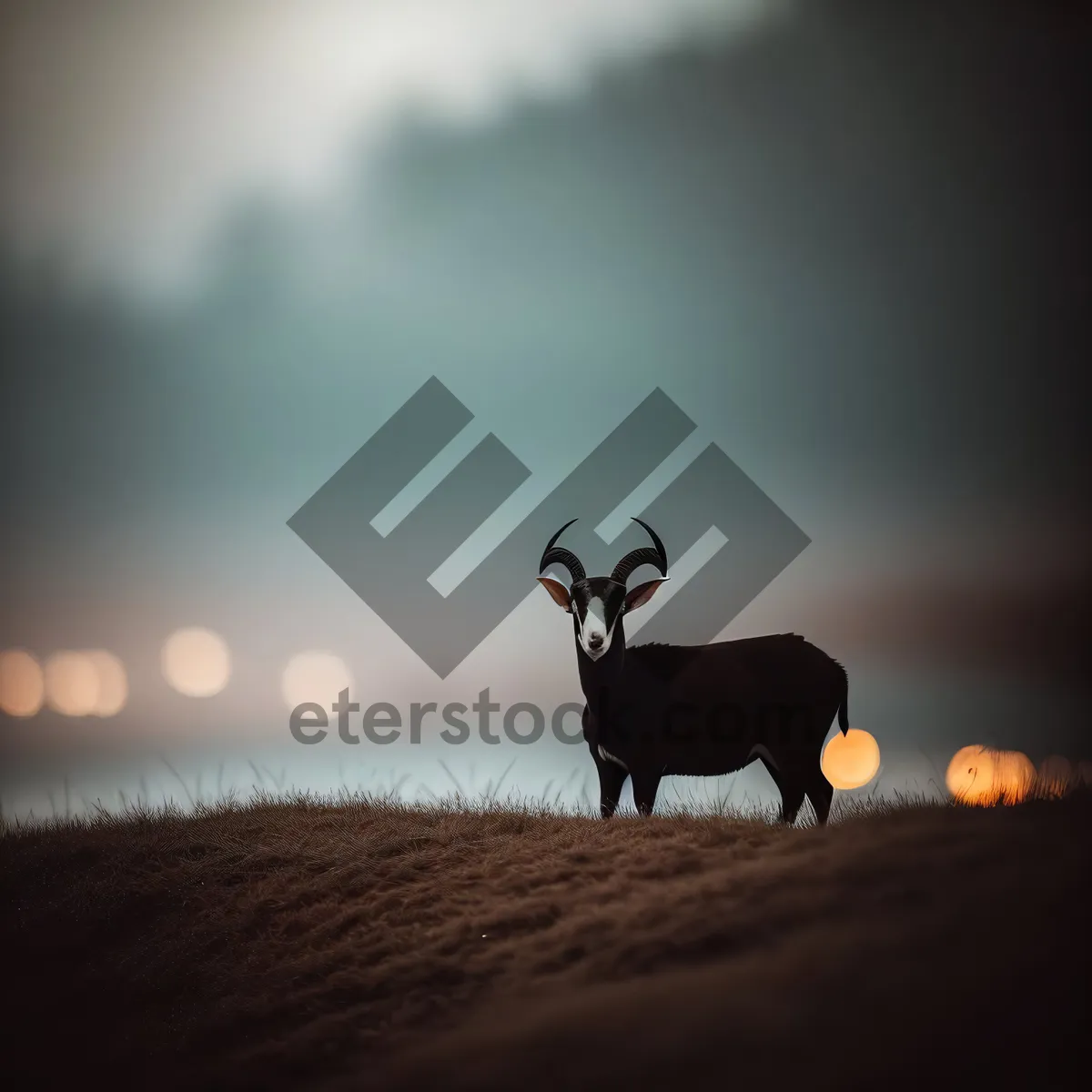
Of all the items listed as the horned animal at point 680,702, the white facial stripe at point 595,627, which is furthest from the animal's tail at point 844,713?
the white facial stripe at point 595,627

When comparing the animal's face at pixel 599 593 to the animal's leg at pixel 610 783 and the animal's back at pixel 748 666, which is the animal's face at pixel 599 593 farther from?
the animal's leg at pixel 610 783

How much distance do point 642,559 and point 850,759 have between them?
136 inches

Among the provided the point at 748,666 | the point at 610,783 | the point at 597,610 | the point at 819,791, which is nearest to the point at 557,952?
the point at 610,783

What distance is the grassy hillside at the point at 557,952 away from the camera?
3.97 m

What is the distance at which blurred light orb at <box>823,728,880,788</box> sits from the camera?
1023 cm

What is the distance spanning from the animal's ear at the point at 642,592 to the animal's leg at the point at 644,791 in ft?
6.07

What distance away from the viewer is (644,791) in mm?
9555

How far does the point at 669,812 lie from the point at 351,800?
3916 millimetres

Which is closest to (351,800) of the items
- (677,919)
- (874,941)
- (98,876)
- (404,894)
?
(98,876)

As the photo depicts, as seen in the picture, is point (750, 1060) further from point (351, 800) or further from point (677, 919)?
point (351, 800)

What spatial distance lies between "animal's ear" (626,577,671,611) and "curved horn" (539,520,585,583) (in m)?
0.60

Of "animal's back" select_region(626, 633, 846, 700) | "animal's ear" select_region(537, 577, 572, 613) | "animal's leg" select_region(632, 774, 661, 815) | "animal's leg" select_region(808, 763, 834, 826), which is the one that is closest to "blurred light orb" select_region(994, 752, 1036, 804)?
"animal's leg" select_region(808, 763, 834, 826)

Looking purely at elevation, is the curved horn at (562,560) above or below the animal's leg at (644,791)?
above

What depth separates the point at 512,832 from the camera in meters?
8.39
